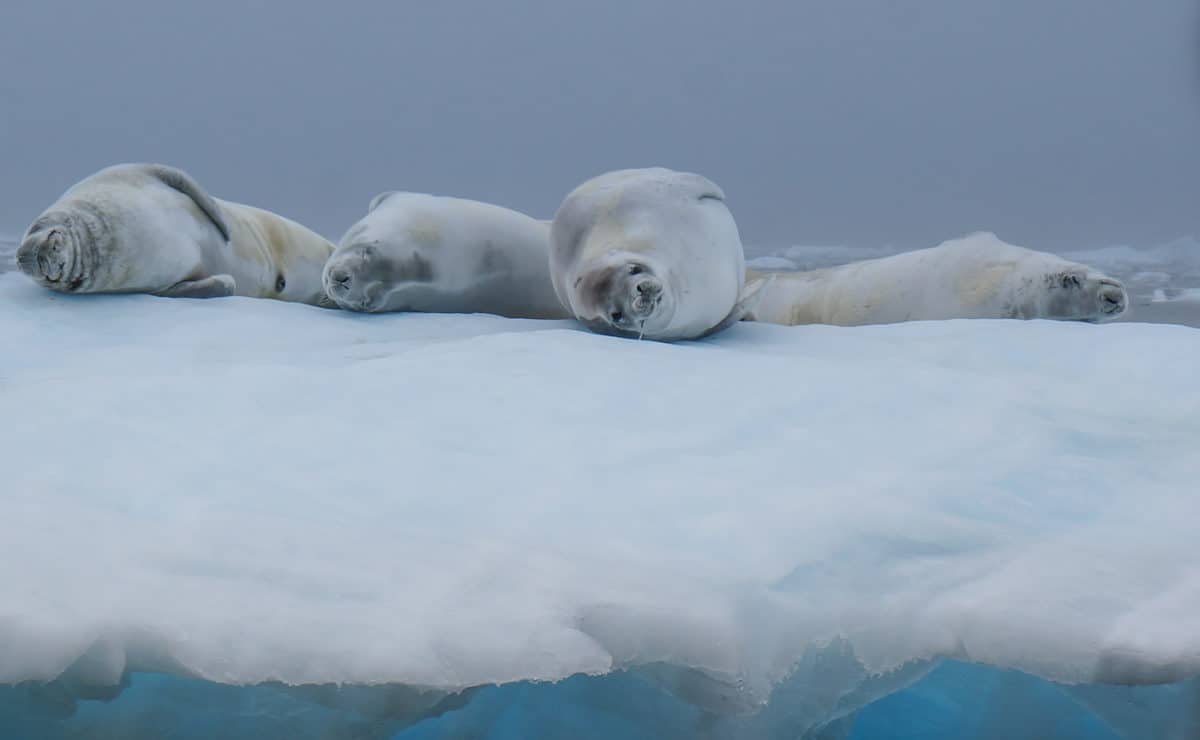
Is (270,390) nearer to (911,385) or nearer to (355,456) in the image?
(355,456)

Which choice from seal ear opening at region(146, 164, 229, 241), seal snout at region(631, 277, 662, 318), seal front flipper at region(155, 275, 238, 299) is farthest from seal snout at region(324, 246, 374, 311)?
seal snout at region(631, 277, 662, 318)

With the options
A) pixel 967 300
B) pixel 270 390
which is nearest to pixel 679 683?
pixel 270 390

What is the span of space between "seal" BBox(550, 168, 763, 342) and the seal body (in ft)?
2.81

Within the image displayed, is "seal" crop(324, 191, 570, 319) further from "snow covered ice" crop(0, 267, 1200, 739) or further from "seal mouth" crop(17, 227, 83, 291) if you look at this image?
"snow covered ice" crop(0, 267, 1200, 739)

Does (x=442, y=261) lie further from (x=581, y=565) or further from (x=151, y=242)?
(x=581, y=565)

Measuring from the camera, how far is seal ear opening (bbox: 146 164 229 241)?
114 inches

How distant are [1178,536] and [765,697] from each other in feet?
1.75

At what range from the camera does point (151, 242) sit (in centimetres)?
259

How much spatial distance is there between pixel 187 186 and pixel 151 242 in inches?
15.1

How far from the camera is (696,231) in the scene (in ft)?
7.75

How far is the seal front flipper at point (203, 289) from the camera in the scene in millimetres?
2631

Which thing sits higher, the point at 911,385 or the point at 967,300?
the point at 967,300

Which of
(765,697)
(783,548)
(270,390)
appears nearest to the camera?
(765,697)

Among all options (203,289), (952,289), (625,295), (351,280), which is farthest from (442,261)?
(952,289)
